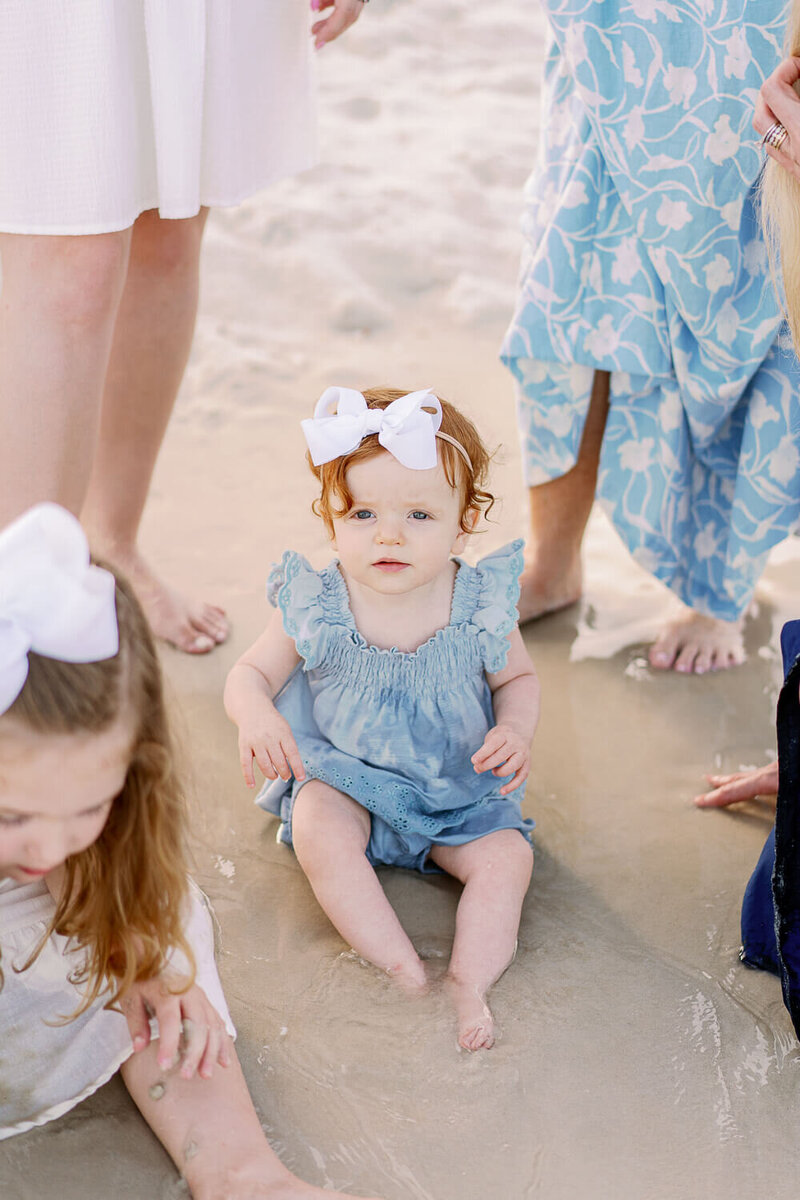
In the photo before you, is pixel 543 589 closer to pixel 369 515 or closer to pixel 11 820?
pixel 369 515

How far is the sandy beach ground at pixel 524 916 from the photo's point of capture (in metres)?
1.40

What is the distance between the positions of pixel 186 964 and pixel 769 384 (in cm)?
125

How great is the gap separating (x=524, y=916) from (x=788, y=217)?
3.16ft

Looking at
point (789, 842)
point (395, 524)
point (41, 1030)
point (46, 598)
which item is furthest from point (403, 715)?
point (46, 598)

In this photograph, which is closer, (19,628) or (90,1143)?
(19,628)

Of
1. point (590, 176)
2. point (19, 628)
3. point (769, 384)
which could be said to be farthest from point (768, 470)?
point (19, 628)

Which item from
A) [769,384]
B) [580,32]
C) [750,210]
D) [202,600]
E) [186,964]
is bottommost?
[202,600]

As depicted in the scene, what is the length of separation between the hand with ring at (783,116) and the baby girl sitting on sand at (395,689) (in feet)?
1.68

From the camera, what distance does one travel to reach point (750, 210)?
6.51 ft

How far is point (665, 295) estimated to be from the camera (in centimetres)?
208

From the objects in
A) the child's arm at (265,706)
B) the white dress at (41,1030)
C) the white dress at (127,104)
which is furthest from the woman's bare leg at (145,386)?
the white dress at (41,1030)

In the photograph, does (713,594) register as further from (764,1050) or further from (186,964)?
(186,964)

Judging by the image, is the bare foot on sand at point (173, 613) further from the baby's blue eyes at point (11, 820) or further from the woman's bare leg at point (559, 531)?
the baby's blue eyes at point (11, 820)

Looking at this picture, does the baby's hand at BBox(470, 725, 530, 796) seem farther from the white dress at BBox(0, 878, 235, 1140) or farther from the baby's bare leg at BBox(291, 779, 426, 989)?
the white dress at BBox(0, 878, 235, 1140)
